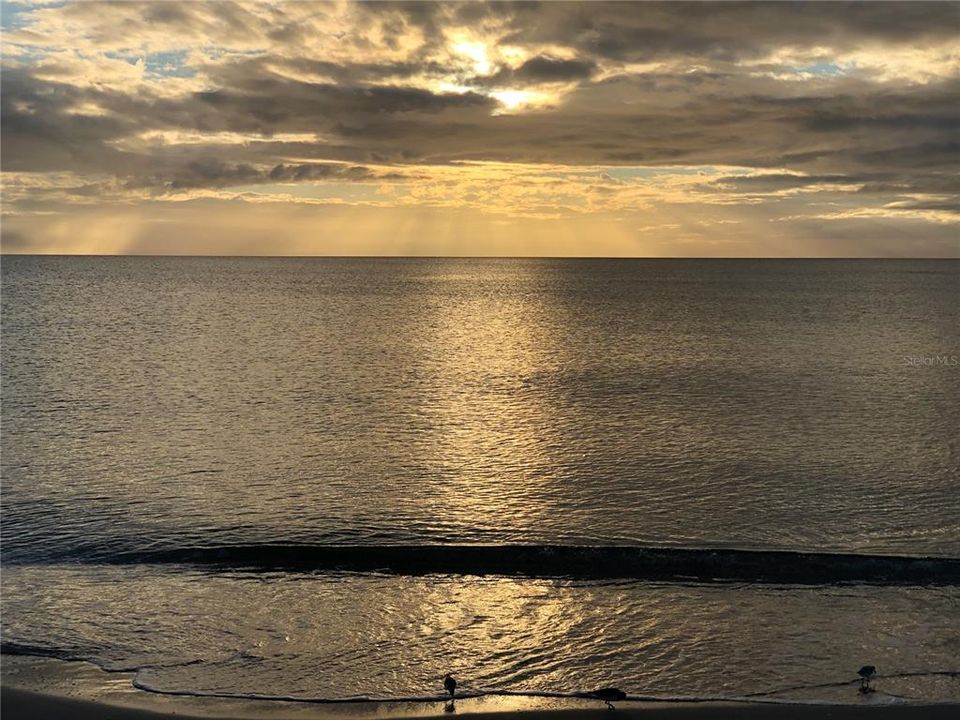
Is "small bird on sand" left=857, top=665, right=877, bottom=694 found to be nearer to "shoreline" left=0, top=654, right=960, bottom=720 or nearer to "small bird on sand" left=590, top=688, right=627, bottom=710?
"shoreline" left=0, top=654, right=960, bottom=720

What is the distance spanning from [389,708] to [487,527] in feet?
39.3

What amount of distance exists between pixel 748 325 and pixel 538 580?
303ft

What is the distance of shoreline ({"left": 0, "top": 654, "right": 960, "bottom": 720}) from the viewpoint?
52.4 feet

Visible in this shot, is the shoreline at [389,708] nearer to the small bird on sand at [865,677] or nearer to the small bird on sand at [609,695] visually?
the small bird on sand at [609,695]

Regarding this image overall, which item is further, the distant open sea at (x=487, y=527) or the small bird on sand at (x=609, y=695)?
the distant open sea at (x=487, y=527)

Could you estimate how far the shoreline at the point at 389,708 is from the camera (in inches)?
629

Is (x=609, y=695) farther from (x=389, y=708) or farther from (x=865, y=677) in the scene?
(x=865, y=677)

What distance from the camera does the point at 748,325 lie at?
358ft

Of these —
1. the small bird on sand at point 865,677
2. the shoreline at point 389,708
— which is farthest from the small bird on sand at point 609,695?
the small bird on sand at point 865,677

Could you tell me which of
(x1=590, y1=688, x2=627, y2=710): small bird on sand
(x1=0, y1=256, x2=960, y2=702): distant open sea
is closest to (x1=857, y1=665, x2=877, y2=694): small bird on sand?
(x1=0, y1=256, x2=960, y2=702): distant open sea

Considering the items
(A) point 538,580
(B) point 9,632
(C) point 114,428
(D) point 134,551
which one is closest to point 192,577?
(D) point 134,551

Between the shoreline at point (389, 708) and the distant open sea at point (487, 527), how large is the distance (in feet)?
1.82

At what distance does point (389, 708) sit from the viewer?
1652cm

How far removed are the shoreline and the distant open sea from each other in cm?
55
